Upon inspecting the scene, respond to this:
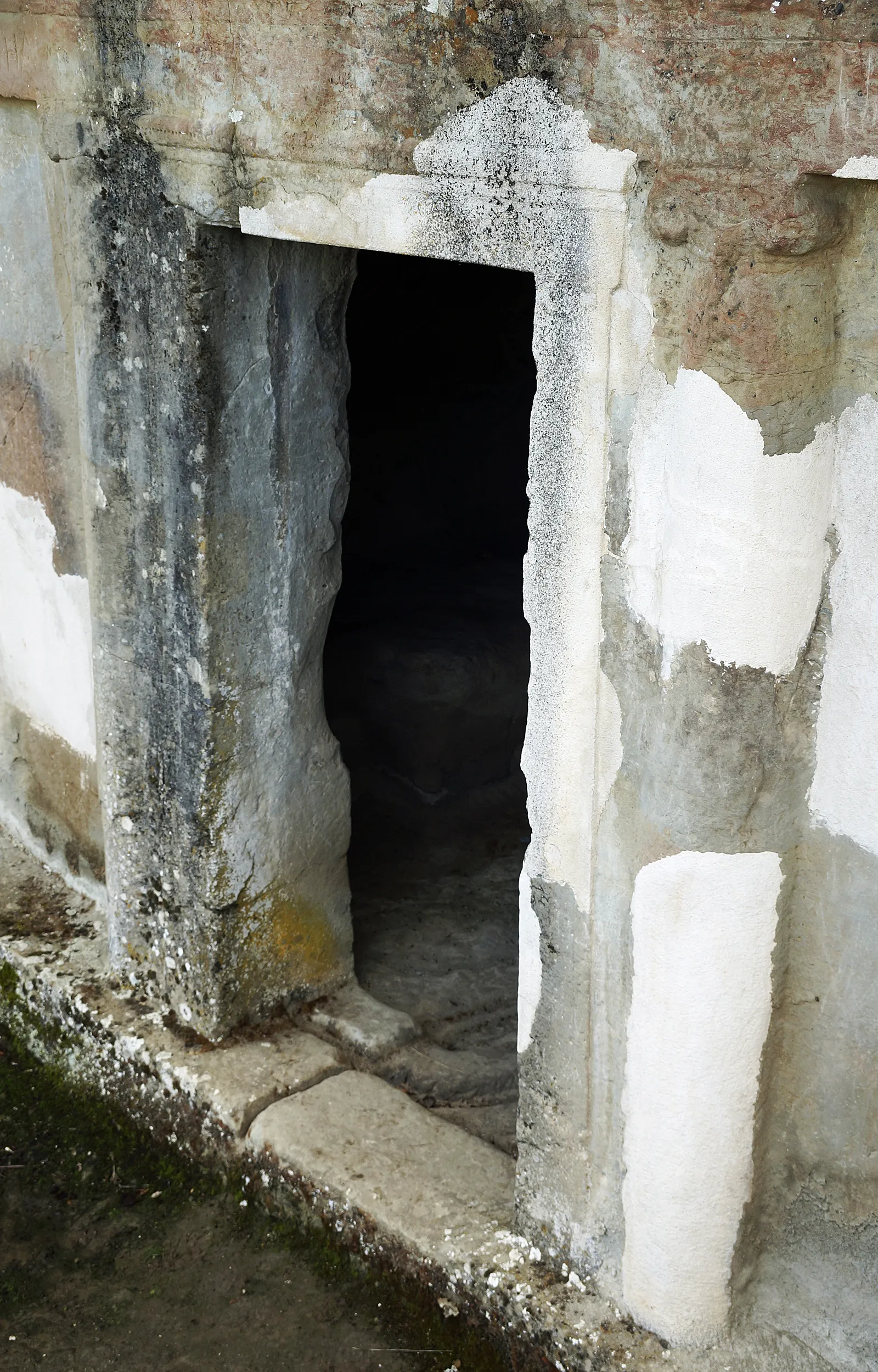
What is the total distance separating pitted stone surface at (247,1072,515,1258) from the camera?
10.3ft

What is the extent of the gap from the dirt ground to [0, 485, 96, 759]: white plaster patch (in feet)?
3.46

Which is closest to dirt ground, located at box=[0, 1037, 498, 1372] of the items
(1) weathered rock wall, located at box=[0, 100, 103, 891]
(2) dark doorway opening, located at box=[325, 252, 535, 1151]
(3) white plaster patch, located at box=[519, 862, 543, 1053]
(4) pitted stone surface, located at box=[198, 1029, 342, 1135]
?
(4) pitted stone surface, located at box=[198, 1029, 342, 1135]

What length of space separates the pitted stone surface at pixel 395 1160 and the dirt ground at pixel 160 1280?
0.16 metres

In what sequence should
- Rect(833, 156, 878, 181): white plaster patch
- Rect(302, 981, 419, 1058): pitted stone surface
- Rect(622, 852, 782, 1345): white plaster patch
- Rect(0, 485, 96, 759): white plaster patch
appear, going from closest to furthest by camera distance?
Rect(833, 156, 878, 181): white plaster patch, Rect(622, 852, 782, 1345): white plaster patch, Rect(302, 981, 419, 1058): pitted stone surface, Rect(0, 485, 96, 759): white plaster patch

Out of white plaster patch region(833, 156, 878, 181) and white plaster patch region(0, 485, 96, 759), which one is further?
white plaster patch region(0, 485, 96, 759)

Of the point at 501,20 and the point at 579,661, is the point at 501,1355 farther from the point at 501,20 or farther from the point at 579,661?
the point at 501,20

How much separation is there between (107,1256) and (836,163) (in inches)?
106

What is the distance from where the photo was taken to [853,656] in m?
2.37

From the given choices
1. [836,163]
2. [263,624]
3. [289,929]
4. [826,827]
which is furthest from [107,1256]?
[836,163]

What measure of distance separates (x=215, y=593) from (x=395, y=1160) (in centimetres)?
128

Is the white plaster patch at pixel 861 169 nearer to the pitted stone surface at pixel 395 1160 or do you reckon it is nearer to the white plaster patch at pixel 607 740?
the white plaster patch at pixel 607 740

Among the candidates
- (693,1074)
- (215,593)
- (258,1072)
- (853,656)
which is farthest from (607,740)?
→ (258,1072)

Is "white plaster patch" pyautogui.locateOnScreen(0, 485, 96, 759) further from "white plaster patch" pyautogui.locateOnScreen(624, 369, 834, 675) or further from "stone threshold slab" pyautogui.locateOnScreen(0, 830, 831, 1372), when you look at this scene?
"white plaster patch" pyautogui.locateOnScreen(624, 369, 834, 675)

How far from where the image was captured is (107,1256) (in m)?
3.44
